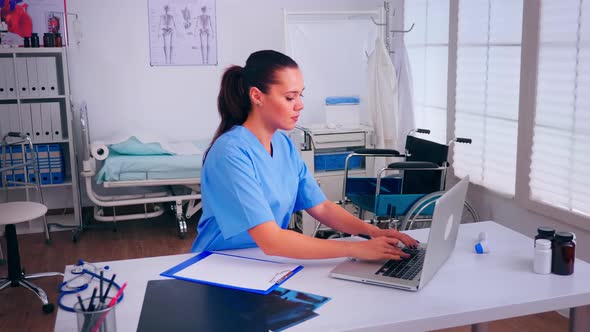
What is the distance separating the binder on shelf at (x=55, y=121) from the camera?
4.20m

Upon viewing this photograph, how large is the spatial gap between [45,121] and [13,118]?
209 mm

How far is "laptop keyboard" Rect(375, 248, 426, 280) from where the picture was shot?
4.78 ft

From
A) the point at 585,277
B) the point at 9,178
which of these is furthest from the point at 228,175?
the point at 9,178

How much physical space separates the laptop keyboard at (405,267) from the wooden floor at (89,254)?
1.10m

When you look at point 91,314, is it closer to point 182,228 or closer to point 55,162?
point 182,228

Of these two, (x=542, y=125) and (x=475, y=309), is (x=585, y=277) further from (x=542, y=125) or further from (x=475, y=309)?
(x=542, y=125)

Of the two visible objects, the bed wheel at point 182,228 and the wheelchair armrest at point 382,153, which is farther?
the bed wheel at point 182,228

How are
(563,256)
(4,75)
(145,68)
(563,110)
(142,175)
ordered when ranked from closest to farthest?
(563,256) < (563,110) < (142,175) < (4,75) < (145,68)

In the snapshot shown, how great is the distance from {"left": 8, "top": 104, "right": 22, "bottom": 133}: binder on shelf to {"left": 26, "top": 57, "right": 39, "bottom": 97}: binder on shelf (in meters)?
0.14

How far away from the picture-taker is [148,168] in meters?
4.01

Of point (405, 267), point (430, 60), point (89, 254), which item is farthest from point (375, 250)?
point (430, 60)

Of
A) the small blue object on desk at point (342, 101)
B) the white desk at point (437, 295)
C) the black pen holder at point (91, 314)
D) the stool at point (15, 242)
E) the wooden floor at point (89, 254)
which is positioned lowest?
the wooden floor at point (89, 254)

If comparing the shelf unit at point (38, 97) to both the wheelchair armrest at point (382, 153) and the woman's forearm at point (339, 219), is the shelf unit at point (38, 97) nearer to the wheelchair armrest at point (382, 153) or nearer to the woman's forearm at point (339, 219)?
the wheelchair armrest at point (382, 153)

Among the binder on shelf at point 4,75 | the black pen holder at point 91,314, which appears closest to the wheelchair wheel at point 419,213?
the black pen holder at point 91,314
